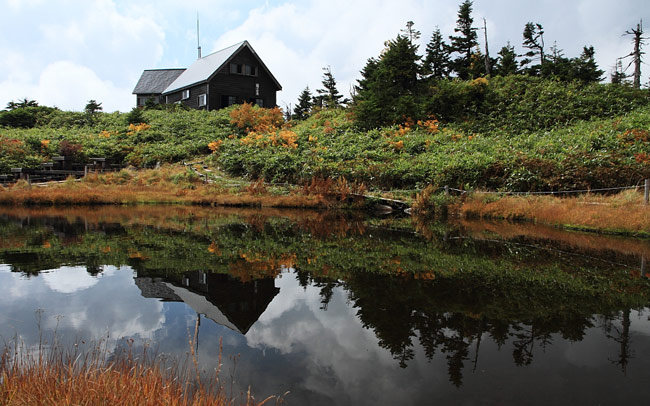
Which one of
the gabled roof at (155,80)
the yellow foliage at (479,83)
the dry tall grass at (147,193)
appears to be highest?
the gabled roof at (155,80)

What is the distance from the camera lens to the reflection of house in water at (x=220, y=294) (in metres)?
5.77

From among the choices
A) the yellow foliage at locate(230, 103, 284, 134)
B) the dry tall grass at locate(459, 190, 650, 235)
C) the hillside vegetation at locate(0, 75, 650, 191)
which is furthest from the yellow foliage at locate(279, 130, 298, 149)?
the dry tall grass at locate(459, 190, 650, 235)

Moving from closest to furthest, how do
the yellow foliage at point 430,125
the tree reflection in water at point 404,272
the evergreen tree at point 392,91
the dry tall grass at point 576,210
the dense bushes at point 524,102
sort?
the tree reflection in water at point 404,272 → the dry tall grass at point 576,210 → the dense bushes at point 524,102 → the yellow foliage at point 430,125 → the evergreen tree at point 392,91

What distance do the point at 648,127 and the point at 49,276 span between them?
25.9 m

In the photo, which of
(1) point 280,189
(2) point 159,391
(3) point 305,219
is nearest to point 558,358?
(2) point 159,391

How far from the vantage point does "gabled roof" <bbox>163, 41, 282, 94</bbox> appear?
43853 mm

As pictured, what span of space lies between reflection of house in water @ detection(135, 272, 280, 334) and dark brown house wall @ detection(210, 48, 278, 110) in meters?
39.5

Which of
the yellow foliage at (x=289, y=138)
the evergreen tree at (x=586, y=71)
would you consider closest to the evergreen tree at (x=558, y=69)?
the evergreen tree at (x=586, y=71)

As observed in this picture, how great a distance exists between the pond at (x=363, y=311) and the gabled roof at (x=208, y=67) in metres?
35.7

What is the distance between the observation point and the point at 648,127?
2073 centimetres

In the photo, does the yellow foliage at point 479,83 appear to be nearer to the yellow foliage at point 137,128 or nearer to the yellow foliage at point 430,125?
the yellow foliage at point 430,125

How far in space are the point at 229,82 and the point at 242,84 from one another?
153cm

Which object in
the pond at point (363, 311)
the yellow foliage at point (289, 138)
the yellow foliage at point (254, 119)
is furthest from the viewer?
the yellow foliage at point (254, 119)

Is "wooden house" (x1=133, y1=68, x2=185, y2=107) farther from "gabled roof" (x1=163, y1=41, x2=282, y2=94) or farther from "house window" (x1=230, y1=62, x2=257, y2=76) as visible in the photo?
"house window" (x1=230, y1=62, x2=257, y2=76)
